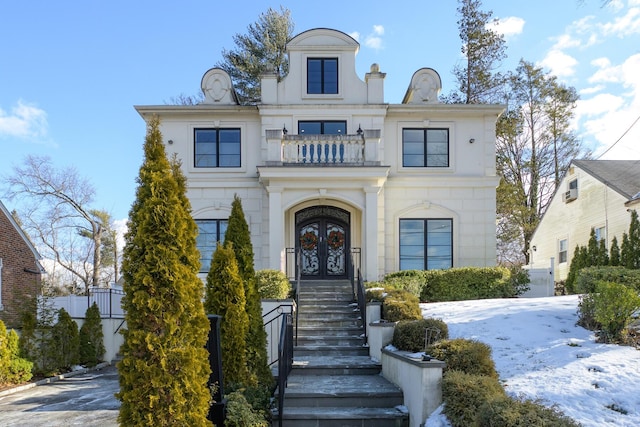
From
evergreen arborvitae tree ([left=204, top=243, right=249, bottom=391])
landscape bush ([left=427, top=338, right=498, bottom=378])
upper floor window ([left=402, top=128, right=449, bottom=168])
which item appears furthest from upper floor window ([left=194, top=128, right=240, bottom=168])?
landscape bush ([left=427, top=338, right=498, bottom=378])

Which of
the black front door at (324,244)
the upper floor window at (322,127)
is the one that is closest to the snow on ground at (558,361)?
the black front door at (324,244)

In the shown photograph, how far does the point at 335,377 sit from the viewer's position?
886 centimetres

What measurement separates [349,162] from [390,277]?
355 centimetres

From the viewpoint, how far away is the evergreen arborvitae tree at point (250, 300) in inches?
306

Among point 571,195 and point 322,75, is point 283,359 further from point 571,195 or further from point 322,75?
point 571,195

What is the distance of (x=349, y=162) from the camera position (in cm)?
1502

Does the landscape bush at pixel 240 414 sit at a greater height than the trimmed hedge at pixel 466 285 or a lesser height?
lesser

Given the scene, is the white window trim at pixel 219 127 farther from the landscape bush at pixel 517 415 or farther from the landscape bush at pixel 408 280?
the landscape bush at pixel 517 415

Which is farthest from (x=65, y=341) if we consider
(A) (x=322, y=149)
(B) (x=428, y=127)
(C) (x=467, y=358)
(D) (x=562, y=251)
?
(D) (x=562, y=251)

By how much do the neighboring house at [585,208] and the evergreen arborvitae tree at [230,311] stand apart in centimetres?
1430

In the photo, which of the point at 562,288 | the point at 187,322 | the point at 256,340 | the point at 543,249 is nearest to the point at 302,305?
the point at 256,340

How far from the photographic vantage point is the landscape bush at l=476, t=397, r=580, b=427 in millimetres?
4664

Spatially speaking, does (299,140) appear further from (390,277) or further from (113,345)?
(113,345)

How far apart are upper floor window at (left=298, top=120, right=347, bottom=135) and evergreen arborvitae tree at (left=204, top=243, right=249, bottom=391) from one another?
8880mm
